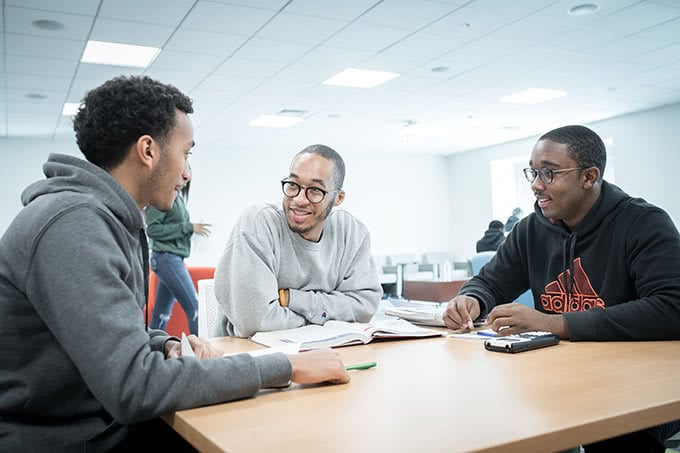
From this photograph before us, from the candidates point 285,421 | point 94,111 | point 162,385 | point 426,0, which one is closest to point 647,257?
point 285,421

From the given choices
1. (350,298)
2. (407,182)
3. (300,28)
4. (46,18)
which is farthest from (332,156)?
(407,182)

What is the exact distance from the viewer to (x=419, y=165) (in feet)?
44.3

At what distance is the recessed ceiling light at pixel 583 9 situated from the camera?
498 centimetres

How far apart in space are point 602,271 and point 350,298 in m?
0.80

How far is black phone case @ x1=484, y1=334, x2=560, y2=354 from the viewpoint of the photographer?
1416 millimetres

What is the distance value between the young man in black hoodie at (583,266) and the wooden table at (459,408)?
0.68 ft

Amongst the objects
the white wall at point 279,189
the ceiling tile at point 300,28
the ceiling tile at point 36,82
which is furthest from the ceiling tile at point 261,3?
the white wall at point 279,189

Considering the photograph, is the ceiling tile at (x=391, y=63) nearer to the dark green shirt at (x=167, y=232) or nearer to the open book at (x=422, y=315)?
the dark green shirt at (x=167, y=232)

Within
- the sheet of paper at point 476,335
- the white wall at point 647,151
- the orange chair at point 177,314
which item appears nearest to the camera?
the sheet of paper at point 476,335

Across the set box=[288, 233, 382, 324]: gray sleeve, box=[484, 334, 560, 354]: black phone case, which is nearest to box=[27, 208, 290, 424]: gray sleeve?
box=[484, 334, 560, 354]: black phone case

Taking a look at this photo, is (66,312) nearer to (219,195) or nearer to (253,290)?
(253,290)

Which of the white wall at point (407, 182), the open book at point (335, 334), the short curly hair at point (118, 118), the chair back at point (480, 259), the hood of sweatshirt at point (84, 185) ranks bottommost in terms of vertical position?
the open book at point (335, 334)

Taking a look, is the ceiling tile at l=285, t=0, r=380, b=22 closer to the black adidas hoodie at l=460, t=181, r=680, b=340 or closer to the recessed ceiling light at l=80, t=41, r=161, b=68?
the recessed ceiling light at l=80, t=41, r=161, b=68

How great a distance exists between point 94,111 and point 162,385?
61cm
